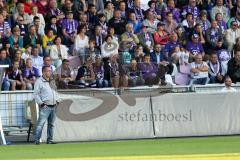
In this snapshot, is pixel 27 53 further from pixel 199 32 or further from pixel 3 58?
pixel 199 32

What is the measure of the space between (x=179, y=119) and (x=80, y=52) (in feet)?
15.9

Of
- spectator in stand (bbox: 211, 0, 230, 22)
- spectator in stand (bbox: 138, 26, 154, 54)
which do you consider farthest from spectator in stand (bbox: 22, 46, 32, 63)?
spectator in stand (bbox: 211, 0, 230, 22)

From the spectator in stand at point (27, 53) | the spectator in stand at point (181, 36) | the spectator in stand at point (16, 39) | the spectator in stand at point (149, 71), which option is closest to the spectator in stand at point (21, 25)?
the spectator in stand at point (16, 39)

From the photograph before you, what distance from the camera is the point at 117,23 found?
84.8 ft

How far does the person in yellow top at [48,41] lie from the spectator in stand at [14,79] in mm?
1708

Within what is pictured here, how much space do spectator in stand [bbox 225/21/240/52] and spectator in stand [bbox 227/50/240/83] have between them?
183 cm

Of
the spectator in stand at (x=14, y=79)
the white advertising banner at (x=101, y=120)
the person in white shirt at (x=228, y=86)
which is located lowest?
the white advertising banner at (x=101, y=120)

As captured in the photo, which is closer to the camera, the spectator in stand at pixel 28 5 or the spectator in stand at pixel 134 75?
the spectator in stand at pixel 134 75

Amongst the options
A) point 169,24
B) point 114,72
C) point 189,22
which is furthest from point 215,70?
point 114,72

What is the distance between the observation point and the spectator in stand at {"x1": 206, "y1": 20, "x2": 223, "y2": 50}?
26.2 meters

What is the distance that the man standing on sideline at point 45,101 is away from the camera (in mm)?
19625

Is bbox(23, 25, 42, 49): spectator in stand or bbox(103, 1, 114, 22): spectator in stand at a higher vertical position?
bbox(103, 1, 114, 22): spectator in stand

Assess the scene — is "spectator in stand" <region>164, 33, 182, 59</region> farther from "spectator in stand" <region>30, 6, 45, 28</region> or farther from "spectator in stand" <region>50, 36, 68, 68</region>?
"spectator in stand" <region>30, 6, 45, 28</region>

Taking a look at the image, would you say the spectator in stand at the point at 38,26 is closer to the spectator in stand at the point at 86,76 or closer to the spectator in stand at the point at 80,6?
the spectator in stand at the point at 80,6
